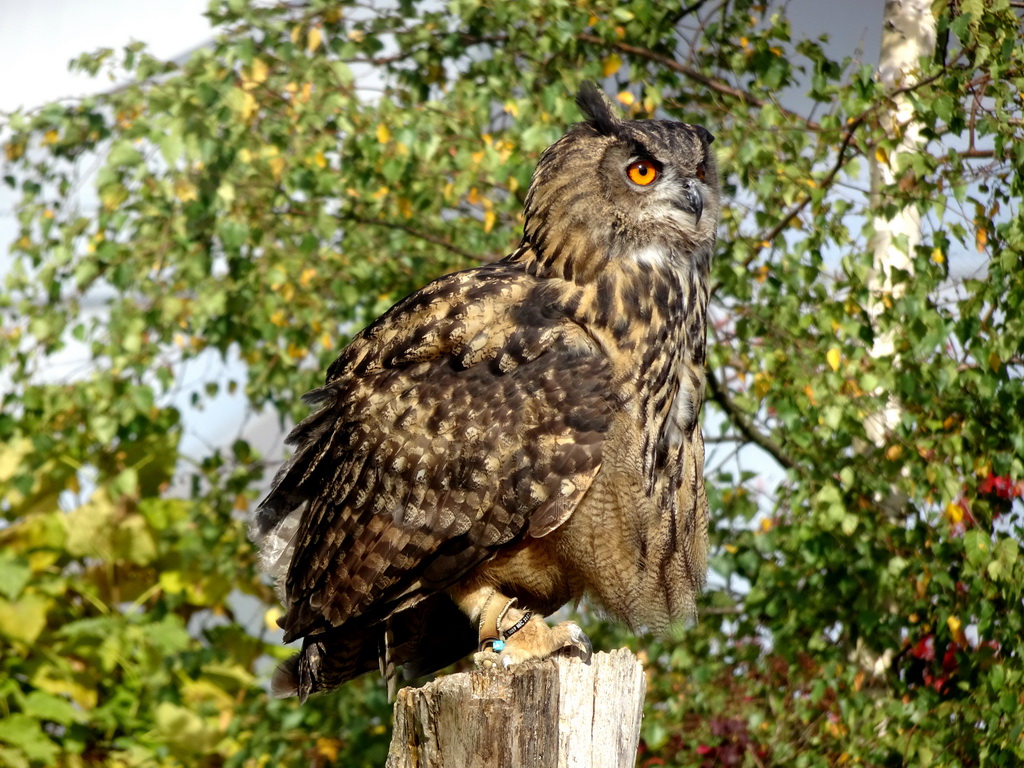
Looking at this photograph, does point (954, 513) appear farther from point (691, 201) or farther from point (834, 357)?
point (691, 201)

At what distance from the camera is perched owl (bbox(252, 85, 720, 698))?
1.87 metres

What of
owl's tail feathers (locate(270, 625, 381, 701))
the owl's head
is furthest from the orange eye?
owl's tail feathers (locate(270, 625, 381, 701))

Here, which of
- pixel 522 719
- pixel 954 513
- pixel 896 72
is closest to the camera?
pixel 522 719

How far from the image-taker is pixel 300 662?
215 centimetres

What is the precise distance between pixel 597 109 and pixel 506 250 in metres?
1.38

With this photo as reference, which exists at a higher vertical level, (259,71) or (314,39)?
(314,39)

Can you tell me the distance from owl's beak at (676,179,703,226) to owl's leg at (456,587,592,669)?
744 millimetres

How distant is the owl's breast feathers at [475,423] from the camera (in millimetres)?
1854

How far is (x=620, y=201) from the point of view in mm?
2049

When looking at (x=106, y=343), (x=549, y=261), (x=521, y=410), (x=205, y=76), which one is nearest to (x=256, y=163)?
(x=205, y=76)

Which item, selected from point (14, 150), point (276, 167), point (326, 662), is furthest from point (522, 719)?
point (14, 150)

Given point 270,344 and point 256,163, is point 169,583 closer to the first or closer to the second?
point 270,344

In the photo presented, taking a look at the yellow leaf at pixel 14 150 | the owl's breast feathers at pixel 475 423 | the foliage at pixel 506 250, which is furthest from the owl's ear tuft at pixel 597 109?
the yellow leaf at pixel 14 150

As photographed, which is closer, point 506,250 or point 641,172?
point 641,172
